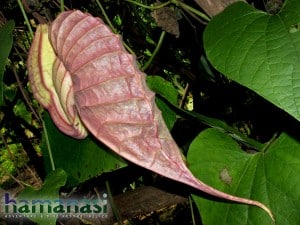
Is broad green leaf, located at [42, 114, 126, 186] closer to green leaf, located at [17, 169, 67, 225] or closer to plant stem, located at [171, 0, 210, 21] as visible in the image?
green leaf, located at [17, 169, 67, 225]

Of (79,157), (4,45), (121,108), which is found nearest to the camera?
(121,108)

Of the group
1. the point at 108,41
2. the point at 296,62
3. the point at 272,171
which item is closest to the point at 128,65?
the point at 108,41

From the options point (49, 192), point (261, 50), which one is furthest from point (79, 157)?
point (261, 50)

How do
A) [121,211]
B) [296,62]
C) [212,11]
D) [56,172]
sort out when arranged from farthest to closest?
[121,211] → [56,172] → [212,11] → [296,62]

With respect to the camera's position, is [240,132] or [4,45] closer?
[4,45]

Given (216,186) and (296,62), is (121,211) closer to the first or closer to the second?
(216,186)

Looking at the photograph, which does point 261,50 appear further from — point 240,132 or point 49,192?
point 49,192
